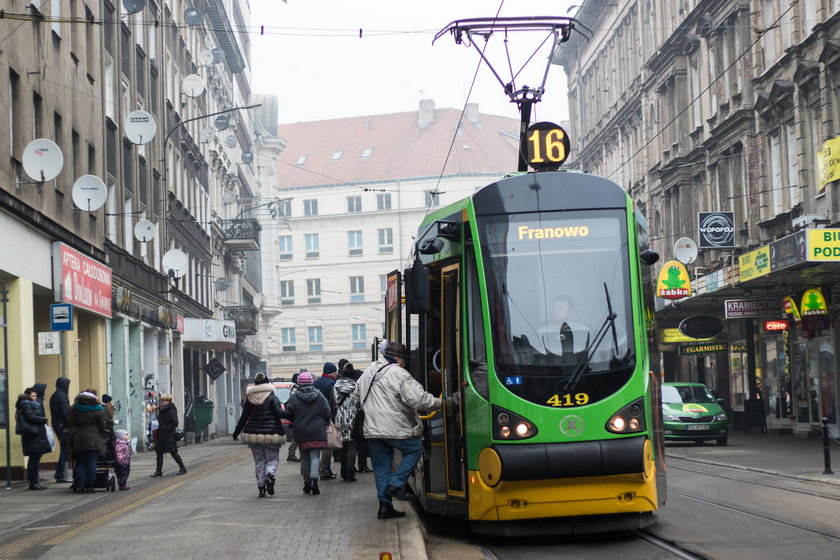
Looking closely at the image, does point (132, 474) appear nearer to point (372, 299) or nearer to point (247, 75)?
point (247, 75)

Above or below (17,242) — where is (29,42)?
above

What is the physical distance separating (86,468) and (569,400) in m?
10.2

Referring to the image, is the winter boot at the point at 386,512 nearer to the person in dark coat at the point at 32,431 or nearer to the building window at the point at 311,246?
the person in dark coat at the point at 32,431

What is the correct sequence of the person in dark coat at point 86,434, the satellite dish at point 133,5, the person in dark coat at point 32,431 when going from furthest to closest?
the satellite dish at point 133,5, the person in dark coat at point 32,431, the person in dark coat at point 86,434

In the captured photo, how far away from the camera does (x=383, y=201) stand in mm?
105312

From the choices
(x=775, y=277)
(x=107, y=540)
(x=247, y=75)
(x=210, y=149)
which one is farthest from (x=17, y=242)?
(x=247, y=75)

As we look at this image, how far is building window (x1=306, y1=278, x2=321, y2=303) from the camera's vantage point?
351 ft

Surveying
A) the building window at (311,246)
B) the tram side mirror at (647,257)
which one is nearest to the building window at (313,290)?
the building window at (311,246)

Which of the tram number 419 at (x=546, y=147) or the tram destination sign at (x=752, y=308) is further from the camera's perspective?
the tram destination sign at (x=752, y=308)

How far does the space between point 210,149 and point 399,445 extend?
45.9 meters

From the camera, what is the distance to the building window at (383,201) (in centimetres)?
10519

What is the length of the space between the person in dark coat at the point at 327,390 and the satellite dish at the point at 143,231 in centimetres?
1371

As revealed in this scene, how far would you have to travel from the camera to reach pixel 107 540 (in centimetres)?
1206

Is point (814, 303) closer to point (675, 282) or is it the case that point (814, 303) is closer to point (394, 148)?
point (675, 282)
